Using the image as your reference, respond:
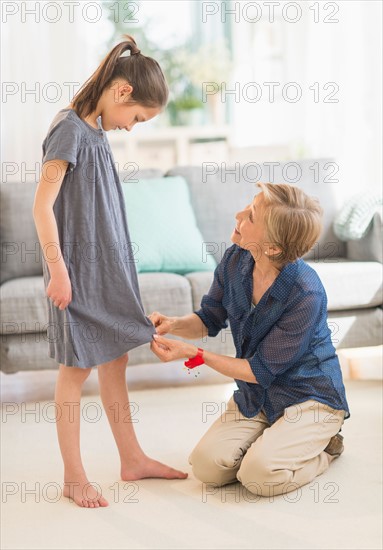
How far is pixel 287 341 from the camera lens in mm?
2158

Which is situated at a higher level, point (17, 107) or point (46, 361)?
point (17, 107)

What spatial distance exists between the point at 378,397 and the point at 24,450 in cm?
125

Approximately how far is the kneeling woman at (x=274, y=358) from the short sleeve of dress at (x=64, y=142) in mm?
477

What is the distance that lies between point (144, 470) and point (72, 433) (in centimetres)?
25

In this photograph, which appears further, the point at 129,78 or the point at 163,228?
the point at 163,228

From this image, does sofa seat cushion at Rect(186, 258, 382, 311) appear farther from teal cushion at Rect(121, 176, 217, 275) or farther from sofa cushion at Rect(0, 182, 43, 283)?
sofa cushion at Rect(0, 182, 43, 283)

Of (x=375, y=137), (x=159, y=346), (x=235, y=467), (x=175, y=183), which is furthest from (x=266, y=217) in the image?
(x=375, y=137)

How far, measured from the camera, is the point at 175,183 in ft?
12.0

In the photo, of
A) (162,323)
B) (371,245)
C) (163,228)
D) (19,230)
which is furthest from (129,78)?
(371,245)

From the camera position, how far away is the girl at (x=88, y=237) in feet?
6.65

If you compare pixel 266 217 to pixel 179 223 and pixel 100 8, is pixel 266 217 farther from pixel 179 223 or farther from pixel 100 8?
pixel 100 8

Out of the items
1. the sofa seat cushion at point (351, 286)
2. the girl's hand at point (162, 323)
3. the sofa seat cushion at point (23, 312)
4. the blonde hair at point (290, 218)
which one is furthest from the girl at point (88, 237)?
the sofa seat cushion at point (351, 286)

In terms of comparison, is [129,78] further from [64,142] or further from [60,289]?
[60,289]

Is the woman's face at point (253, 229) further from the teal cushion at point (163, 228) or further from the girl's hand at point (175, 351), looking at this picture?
the teal cushion at point (163, 228)
